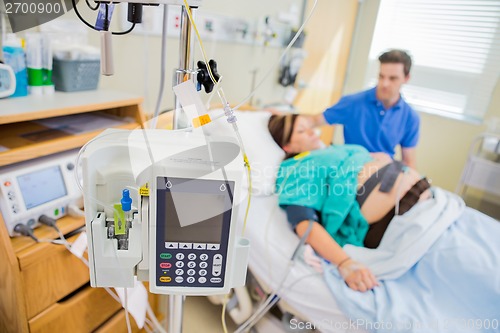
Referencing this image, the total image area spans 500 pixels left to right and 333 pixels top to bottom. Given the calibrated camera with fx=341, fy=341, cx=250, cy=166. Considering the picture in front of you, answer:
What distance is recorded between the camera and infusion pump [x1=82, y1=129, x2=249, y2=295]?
511 mm

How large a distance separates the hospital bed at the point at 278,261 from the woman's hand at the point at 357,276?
0.26 ft

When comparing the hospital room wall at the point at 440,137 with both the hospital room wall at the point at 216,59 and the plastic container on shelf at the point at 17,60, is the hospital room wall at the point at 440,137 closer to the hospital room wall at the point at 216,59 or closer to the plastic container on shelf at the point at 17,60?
the hospital room wall at the point at 216,59

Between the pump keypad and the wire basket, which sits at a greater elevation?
the wire basket

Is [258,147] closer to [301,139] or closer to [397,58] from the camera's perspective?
[301,139]

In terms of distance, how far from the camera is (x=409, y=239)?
48.4 inches

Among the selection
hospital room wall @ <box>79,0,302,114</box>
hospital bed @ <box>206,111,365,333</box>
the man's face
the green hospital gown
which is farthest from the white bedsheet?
the man's face

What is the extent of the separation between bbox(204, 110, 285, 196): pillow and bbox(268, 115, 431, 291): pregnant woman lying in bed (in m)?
0.07

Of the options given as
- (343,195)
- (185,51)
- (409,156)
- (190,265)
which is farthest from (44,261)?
(409,156)

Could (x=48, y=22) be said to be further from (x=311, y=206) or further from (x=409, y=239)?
(x=409, y=239)

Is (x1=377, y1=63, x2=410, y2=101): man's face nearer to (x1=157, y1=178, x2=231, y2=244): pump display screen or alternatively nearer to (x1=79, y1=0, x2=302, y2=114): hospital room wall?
(x1=79, y1=0, x2=302, y2=114): hospital room wall

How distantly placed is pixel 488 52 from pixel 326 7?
128 cm

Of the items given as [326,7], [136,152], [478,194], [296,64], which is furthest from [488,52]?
[136,152]

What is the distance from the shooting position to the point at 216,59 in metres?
1.82

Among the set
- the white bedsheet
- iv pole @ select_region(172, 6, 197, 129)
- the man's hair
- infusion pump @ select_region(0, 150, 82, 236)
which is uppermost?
the man's hair
